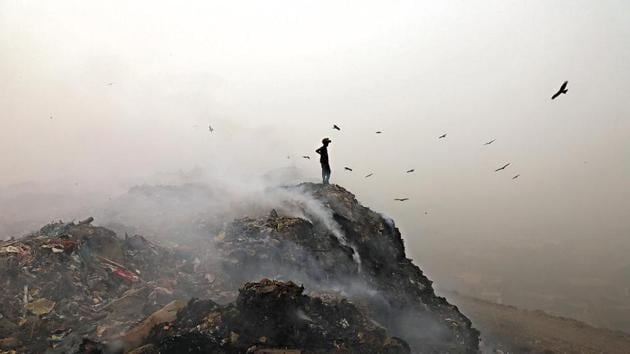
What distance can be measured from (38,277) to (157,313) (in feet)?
10.1

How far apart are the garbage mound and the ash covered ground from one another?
2 centimetres

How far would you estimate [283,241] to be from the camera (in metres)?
11.0

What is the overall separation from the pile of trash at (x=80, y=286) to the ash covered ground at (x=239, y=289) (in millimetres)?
28

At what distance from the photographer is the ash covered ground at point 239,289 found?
7266 mm

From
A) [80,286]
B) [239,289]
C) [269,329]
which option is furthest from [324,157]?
[80,286]

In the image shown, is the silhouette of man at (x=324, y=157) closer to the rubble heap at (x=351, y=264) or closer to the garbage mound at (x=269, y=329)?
the rubble heap at (x=351, y=264)

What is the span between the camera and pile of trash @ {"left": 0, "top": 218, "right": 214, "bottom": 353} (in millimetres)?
7395

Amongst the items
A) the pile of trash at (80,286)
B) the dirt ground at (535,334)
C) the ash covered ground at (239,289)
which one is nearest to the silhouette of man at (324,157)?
the ash covered ground at (239,289)

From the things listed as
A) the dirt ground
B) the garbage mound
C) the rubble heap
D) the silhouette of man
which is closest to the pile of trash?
the garbage mound

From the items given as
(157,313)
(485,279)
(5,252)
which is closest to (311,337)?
(157,313)

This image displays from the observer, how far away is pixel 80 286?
872cm

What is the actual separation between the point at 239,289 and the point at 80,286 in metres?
3.75

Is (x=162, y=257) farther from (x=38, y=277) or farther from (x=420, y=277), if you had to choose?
(x=420, y=277)

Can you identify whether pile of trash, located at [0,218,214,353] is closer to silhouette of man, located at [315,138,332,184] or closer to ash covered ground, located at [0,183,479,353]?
ash covered ground, located at [0,183,479,353]
